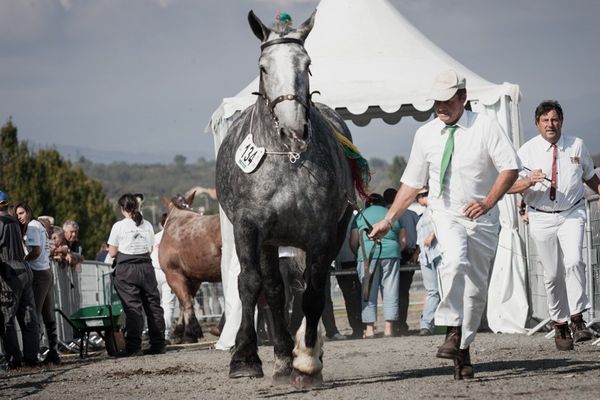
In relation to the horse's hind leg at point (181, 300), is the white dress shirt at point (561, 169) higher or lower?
higher

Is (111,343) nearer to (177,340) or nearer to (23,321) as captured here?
(177,340)

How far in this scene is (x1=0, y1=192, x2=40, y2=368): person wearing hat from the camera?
14.0 metres

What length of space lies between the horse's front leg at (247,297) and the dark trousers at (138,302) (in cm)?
670

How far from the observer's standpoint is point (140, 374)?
12.2 metres

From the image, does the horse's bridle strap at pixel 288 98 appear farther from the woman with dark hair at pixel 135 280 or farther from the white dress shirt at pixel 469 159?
the woman with dark hair at pixel 135 280

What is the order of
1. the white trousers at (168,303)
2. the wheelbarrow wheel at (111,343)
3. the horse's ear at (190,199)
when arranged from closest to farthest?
the wheelbarrow wheel at (111,343) → the white trousers at (168,303) → the horse's ear at (190,199)

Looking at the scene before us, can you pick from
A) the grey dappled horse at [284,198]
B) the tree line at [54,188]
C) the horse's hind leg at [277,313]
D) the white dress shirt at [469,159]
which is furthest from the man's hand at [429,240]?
the tree line at [54,188]

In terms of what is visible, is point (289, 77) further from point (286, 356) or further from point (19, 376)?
point (19, 376)

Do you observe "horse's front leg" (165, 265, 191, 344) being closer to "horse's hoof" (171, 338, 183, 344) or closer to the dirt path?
"horse's hoof" (171, 338, 183, 344)

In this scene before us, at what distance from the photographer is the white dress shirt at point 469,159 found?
910 cm

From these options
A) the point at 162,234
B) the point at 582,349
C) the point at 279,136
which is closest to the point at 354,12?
the point at 162,234

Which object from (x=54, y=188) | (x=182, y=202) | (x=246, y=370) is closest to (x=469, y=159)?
(x=246, y=370)

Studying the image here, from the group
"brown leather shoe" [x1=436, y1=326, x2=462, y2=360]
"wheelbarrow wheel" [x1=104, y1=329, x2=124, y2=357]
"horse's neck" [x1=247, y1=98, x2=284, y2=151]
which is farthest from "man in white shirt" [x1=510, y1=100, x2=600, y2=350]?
"wheelbarrow wheel" [x1=104, y1=329, x2=124, y2=357]

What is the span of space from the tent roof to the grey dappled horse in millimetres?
6408
